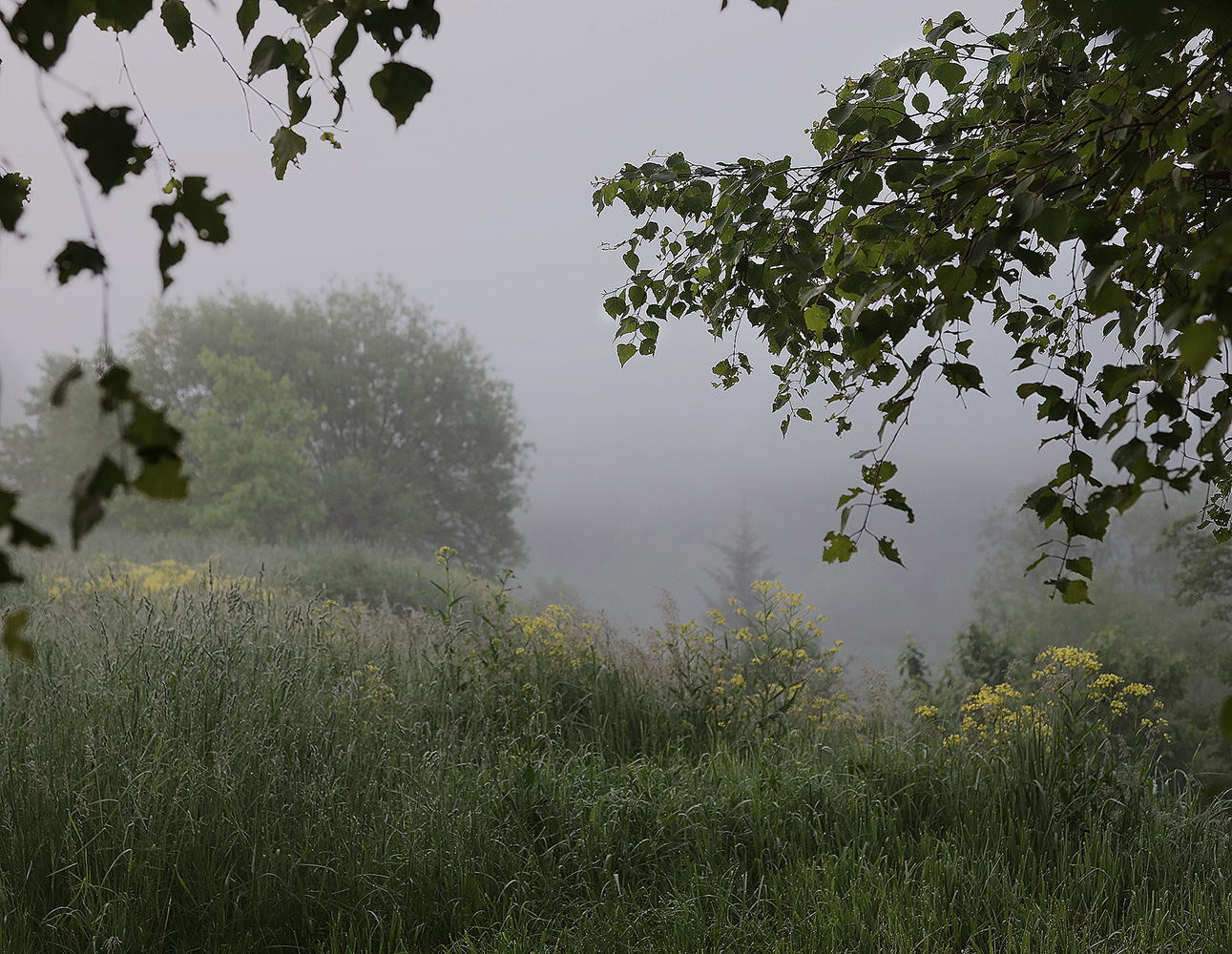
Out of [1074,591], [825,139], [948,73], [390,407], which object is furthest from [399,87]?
[390,407]

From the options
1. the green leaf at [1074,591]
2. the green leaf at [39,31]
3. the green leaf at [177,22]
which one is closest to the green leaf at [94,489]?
the green leaf at [39,31]

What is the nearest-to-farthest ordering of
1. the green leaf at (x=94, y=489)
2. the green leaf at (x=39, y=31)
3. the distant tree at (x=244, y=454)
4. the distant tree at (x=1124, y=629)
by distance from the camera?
1. the green leaf at (x=94, y=489)
2. the green leaf at (x=39, y=31)
3. the distant tree at (x=1124, y=629)
4. the distant tree at (x=244, y=454)

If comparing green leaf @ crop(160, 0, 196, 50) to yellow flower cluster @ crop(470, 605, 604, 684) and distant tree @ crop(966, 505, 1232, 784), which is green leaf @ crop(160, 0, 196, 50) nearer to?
distant tree @ crop(966, 505, 1232, 784)

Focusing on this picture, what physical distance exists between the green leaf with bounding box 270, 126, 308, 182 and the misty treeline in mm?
21823

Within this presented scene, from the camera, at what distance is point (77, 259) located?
967 mm

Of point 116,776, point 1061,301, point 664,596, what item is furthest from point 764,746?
point 116,776

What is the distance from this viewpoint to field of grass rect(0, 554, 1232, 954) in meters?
2.78

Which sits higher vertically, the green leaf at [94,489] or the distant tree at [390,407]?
the distant tree at [390,407]

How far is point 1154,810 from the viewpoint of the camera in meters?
3.66

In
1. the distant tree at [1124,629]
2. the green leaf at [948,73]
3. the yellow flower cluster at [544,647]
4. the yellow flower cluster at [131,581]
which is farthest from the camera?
the distant tree at [1124,629]

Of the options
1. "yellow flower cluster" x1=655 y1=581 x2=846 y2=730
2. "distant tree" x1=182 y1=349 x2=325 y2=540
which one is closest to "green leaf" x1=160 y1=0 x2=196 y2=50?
"yellow flower cluster" x1=655 y1=581 x2=846 y2=730

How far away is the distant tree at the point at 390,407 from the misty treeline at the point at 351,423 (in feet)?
0.15

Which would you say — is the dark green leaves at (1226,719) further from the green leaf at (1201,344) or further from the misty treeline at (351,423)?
the misty treeline at (351,423)

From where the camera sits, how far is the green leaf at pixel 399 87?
1082 millimetres
